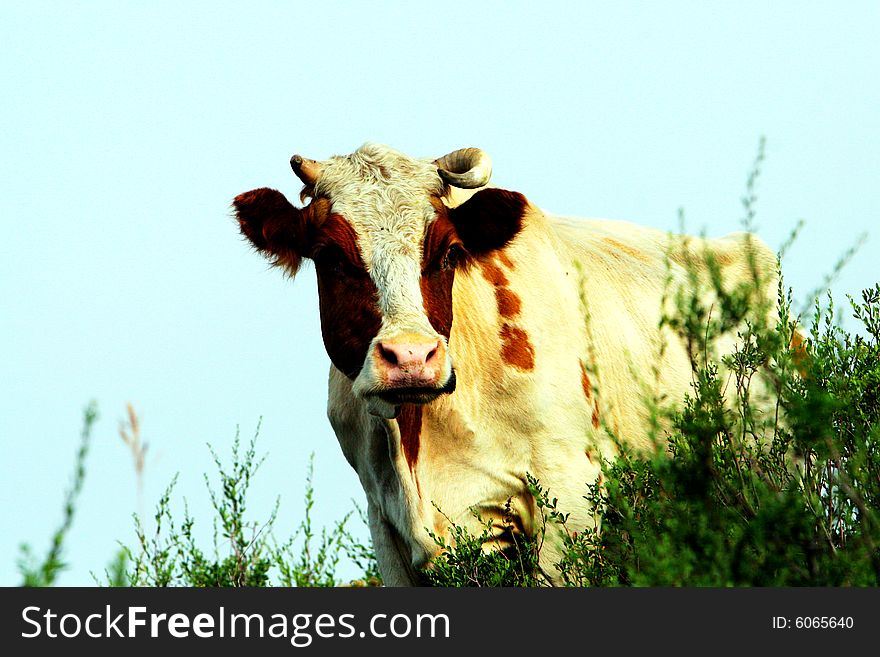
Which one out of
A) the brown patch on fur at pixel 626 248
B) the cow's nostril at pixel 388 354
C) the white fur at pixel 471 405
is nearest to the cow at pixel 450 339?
the white fur at pixel 471 405

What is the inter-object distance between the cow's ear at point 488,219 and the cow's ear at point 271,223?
3.54ft

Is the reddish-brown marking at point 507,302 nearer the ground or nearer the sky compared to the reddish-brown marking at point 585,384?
nearer the sky

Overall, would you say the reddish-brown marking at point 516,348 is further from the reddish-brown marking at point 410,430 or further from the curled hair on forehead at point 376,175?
the curled hair on forehead at point 376,175

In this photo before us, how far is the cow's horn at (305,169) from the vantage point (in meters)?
7.38

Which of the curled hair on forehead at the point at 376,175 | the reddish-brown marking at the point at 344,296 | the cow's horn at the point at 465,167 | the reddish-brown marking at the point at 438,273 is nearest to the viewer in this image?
the reddish-brown marking at the point at 344,296

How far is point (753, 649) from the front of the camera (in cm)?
474

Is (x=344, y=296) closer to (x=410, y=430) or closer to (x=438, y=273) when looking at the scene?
(x=438, y=273)

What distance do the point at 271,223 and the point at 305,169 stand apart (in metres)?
0.44

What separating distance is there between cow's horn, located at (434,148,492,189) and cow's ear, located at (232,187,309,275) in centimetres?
103

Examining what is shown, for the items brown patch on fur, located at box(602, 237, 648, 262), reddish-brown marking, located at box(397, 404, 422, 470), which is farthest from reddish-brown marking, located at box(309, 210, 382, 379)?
brown patch on fur, located at box(602, 237, 648, 262)

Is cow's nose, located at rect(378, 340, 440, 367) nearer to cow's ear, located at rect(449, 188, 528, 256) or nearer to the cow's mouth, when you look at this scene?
the cow's mouth

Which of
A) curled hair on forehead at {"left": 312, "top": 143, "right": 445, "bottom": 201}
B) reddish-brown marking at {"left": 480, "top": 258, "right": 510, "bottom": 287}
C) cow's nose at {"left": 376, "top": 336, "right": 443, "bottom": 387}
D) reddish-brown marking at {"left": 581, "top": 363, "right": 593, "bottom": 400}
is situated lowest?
cow's nose at {"left": 376, "top": 336, "right": 443, "bottom": 387}

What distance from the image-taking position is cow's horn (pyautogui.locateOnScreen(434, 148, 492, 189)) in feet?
23.8

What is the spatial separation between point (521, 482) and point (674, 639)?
2.79m
